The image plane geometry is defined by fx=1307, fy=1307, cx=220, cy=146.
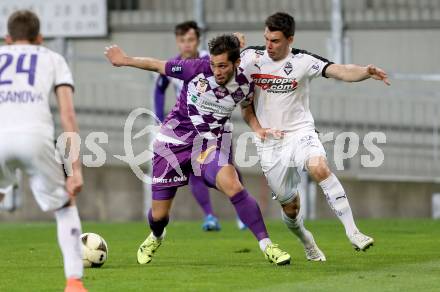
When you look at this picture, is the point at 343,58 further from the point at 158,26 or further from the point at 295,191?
the point at 295,191

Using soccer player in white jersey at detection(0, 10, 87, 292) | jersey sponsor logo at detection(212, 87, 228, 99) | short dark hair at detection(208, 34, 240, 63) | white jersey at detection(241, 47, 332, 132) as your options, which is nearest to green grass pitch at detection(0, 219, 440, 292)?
soccer player in white jersey at detection(0, 10, 87, 292)

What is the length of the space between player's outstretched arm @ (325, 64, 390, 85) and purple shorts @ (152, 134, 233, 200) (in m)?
1.15

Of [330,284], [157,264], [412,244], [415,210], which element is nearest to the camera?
[330,284]

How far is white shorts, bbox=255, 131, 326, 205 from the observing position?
10969 millimetres

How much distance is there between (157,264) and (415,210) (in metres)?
8.44

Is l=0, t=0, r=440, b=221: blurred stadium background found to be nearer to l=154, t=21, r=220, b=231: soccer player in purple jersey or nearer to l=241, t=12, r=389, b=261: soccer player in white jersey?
l=154, t=21, r=220, b=231: soccer player in purple jersey

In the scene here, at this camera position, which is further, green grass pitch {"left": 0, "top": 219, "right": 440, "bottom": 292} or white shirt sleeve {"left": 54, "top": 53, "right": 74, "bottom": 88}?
green grass pitch {"left": 0, "top": 219, "right": 440, "bottom": 292}

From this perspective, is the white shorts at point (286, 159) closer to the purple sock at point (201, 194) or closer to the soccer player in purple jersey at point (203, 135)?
the soccer player in purple jersey at point (203, 135)

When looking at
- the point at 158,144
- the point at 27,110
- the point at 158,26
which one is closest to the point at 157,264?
the point at 158,144

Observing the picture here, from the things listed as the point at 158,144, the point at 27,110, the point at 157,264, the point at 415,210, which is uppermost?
the point at 27,110

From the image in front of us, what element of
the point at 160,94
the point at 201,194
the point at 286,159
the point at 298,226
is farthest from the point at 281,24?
the point at 201,194

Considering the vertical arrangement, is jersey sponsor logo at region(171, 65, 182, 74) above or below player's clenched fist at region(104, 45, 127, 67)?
below

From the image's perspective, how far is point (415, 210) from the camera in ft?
61.9

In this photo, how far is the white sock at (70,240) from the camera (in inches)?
326
